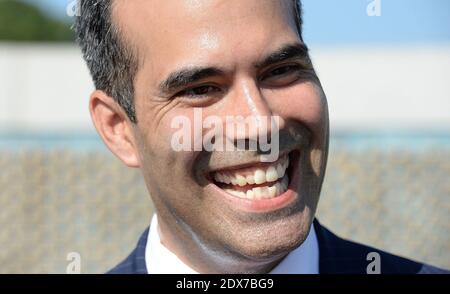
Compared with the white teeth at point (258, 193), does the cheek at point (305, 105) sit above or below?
above

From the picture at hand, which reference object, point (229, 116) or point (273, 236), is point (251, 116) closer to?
point (229, 116)

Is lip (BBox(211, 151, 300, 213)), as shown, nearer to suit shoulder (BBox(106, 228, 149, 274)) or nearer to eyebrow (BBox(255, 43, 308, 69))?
eyebrow (BBox(255, 43, 308, 69))

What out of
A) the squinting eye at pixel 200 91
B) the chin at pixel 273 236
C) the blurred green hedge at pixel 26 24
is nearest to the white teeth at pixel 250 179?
the chin at pixel 273 236

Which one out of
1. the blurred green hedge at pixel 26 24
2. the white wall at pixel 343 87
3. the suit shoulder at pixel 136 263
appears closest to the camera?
the suit shoulder at pixel 136 263

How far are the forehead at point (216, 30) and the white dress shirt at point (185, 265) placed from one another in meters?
0.53

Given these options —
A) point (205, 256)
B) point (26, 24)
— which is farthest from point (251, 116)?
point (26, 24)

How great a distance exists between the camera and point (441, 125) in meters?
7.29

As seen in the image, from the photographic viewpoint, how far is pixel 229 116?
72.5 inches

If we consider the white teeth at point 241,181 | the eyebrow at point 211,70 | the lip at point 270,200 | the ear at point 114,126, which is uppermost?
the eyebrow at point 211,70

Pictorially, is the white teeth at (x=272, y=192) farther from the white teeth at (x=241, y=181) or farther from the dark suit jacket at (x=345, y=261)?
the dark suit jacket at (x=345, y=261)

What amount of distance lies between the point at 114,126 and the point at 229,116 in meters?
0.46

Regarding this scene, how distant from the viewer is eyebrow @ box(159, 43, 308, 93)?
1.83 meters

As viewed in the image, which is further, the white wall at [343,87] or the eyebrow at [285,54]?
the white wall at [343,87]

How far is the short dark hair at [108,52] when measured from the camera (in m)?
2.09
